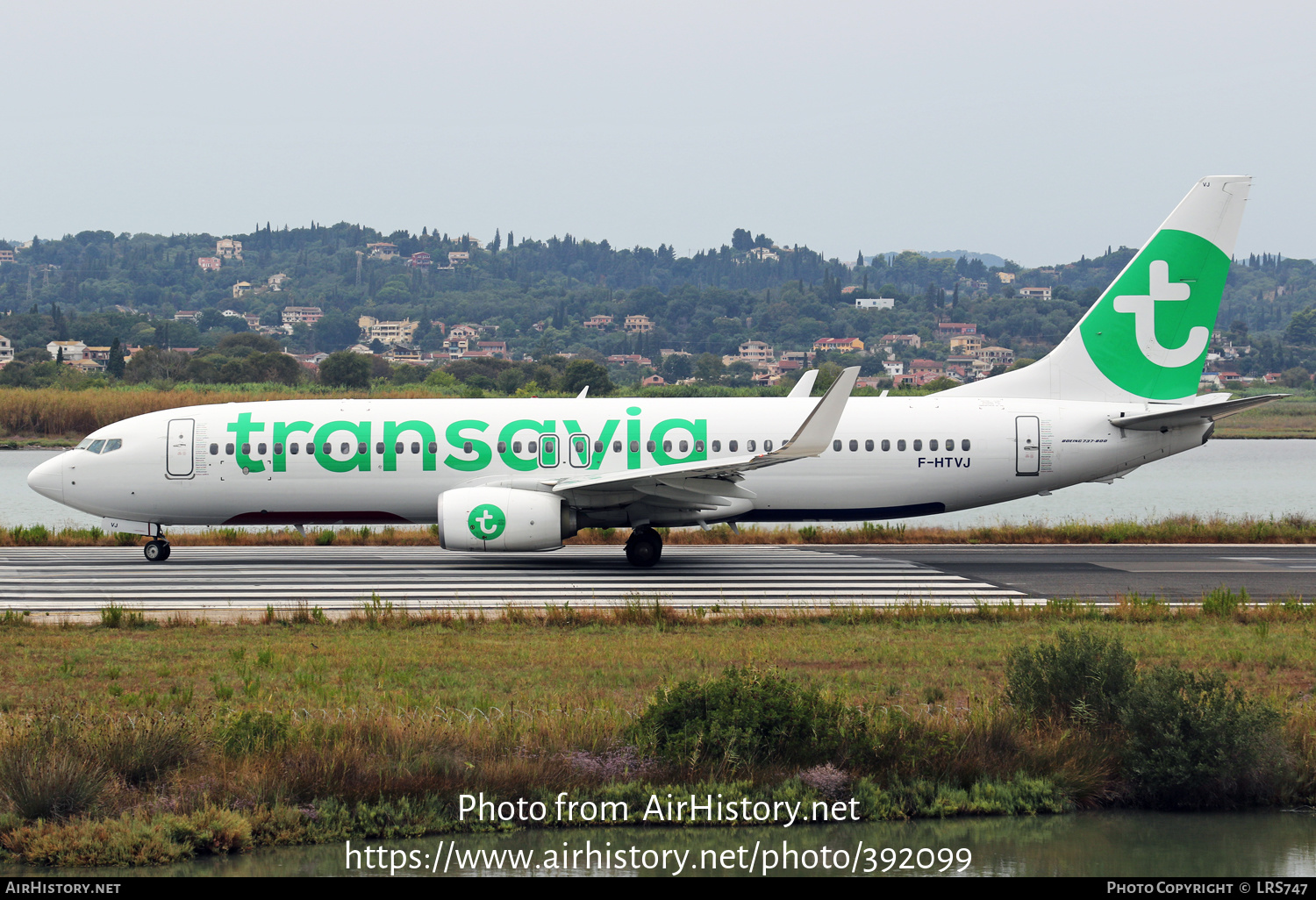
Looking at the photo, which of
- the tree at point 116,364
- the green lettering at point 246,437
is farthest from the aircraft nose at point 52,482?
the tree at point 116,364

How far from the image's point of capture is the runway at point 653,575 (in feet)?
65.6

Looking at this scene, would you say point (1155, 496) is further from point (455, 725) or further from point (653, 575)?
point (455, 725)

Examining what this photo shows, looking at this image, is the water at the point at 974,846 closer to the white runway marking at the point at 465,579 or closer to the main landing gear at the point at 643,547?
the white runway marking at the point at 465,579

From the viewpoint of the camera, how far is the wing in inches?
891

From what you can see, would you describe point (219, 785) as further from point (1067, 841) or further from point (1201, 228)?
point (1201, 228)

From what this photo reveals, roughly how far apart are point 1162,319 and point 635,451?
39.9ft

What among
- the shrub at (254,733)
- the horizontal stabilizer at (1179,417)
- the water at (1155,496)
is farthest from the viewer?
the water at (1155,496)

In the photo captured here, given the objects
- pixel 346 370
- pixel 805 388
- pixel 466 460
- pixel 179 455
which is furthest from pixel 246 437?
pixel 346 370

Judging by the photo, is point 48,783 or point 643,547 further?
point 643,547

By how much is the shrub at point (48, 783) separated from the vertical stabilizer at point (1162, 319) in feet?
71.3

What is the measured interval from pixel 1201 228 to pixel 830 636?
16580mm

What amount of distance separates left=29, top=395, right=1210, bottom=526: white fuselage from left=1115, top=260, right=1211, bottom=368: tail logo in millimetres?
1653

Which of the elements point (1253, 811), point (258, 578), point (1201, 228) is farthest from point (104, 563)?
point (1201, 228)

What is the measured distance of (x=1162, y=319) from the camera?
27.2 metres
